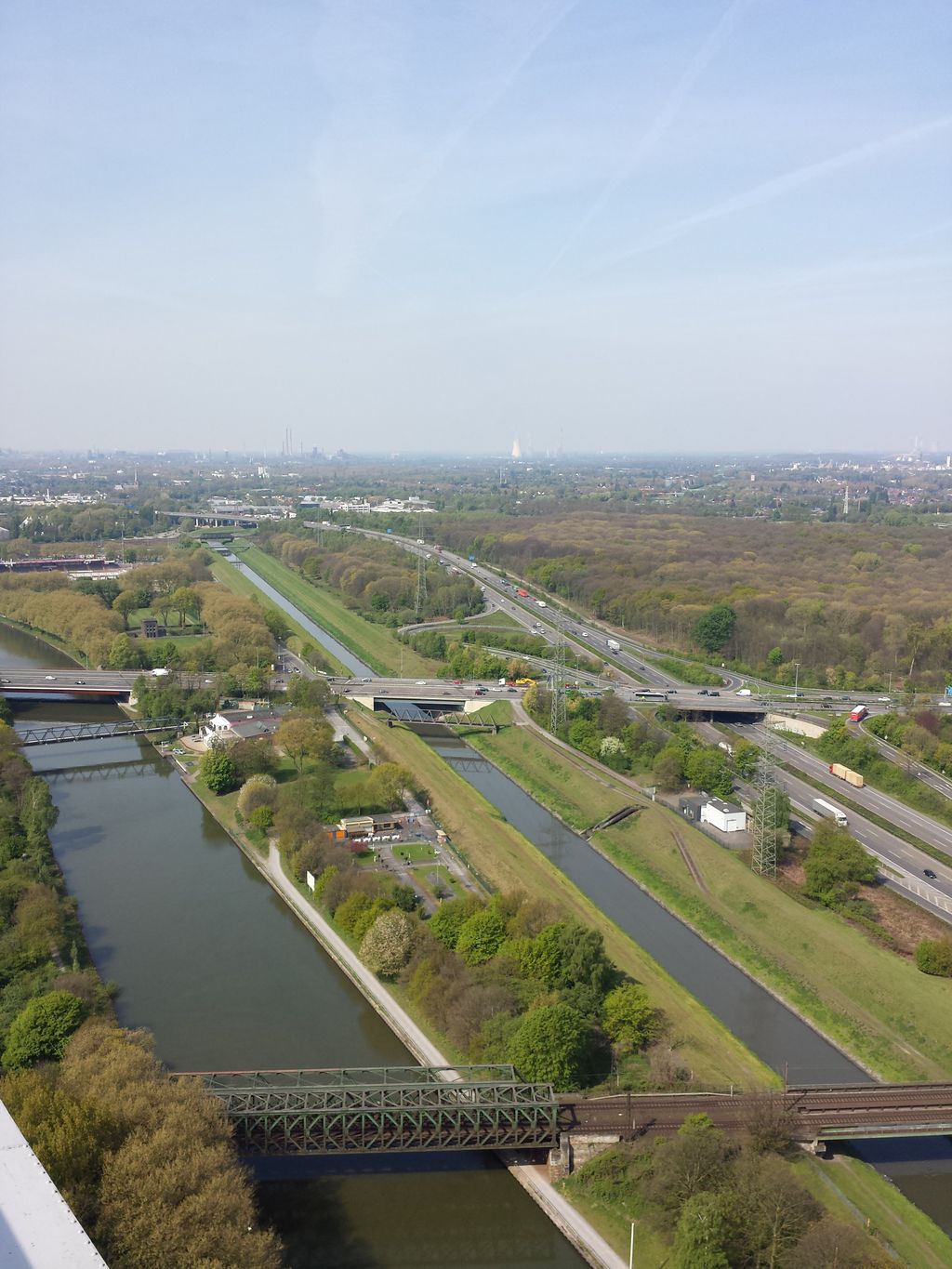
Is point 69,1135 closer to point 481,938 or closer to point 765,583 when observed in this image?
point 481,938

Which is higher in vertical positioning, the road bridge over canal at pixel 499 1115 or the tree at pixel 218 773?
the tree at pixel 218 773

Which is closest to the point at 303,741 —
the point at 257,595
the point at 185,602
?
the point at 185,602

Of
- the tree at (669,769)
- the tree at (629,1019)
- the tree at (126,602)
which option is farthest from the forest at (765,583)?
the tree at (629,1019)

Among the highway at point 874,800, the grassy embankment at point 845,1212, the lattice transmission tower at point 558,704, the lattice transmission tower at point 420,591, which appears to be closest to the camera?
the grassy embankment at point 845,1212

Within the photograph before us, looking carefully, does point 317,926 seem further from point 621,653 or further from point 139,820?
point 621,653

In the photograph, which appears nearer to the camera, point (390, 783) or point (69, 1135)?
point (69, 1135)

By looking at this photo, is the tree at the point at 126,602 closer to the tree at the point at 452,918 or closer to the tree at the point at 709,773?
the tree at the point at 709,773

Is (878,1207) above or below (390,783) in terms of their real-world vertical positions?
below

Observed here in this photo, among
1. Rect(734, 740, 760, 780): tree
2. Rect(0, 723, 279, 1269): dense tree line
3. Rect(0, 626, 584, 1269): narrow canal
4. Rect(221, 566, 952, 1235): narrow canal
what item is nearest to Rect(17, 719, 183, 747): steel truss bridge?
Rect(0, 626, 584, 1269): narrow canal
